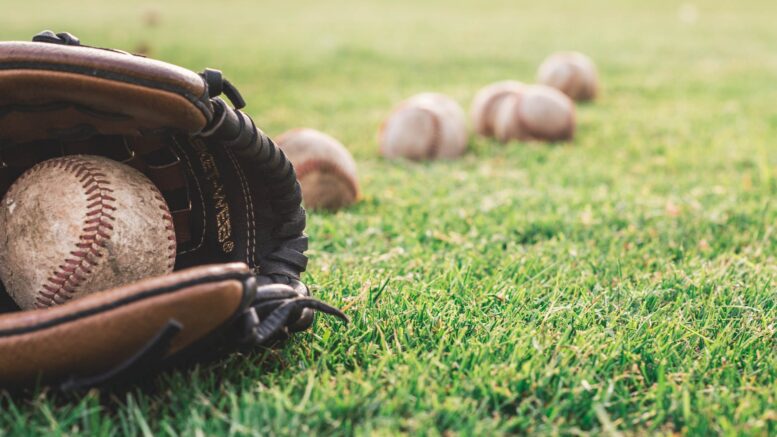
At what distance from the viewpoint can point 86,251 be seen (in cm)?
208

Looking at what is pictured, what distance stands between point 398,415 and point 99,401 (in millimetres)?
769

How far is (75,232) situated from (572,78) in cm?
657

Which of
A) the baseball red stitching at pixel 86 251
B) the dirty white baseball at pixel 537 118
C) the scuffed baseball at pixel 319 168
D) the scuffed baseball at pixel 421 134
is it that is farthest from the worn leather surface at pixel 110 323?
the dirty white baseball at pixel 537 118

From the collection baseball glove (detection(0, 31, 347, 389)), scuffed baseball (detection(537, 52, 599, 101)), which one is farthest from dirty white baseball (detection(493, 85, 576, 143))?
baseball glove (detection(0, 31, 347, 389))

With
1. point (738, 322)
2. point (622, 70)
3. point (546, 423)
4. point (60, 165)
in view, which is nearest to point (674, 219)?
point (738, 322)

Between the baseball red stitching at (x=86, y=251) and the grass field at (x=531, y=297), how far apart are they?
0.32m

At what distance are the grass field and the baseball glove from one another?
12 cm

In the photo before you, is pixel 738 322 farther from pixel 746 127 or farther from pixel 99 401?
pixel 746 127

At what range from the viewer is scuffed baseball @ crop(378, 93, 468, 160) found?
5.30 m

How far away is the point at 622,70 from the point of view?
1033 centimetres

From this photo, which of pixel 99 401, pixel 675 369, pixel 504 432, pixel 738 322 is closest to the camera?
pixel 504 432

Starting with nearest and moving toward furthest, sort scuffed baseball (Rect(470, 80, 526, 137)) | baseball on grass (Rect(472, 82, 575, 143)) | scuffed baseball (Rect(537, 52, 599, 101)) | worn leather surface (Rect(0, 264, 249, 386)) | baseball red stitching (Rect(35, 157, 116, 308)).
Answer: worn leather surface (Rect(0, 264, 249, 386)) → baseball red stitching (Rect(35, 157, 116, 308)) → baseball on grass (Rect(472, 82, 575, 143)) → scuffed baseball (Rect(470, 80, 526, 137)) → scuffed baseball (Rect(537, 52, 599, 101))

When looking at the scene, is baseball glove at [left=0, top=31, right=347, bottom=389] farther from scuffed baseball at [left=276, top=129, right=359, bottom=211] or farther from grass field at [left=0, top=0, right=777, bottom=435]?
scuffed baseball at [left=276, top=129, right=359, bottom=211]

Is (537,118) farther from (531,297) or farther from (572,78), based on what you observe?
(531,297)
